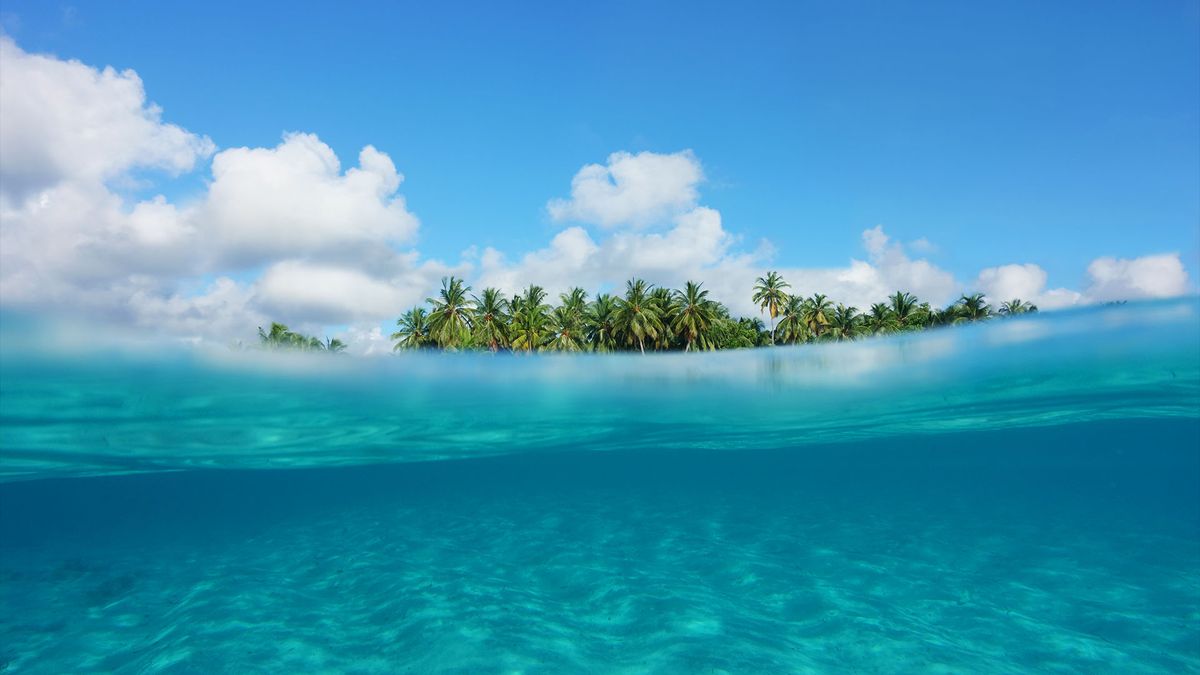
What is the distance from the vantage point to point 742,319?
2724 inches

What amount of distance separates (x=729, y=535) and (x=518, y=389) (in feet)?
23.0

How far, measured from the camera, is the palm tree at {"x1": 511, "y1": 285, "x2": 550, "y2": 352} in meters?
49.0

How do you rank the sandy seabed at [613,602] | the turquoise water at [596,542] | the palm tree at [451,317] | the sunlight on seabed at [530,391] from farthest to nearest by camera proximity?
1. the palm tree at [451,317]
2. the sunlight on seabed at [530,391]
3. the turquoise water at [596,542]
4. the sandy seabed at [613,602]

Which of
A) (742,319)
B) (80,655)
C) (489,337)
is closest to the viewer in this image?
(80,655)

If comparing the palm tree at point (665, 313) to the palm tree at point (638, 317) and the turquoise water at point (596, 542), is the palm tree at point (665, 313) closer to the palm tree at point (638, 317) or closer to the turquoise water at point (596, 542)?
the palm tree at point (638, 317)

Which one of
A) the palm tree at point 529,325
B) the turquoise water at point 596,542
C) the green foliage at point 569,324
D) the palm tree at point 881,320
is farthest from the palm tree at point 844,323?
the turquoise water at point 596,542

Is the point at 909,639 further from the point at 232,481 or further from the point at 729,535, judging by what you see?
the point at 232,481

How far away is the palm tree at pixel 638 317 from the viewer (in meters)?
48.8

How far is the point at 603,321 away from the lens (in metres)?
→ 51.3

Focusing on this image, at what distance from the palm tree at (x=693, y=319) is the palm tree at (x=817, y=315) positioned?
17.3 meters

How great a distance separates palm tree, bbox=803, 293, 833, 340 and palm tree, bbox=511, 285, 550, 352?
95.9 ft

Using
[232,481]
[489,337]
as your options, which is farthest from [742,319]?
[232,481]

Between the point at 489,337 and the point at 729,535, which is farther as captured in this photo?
the point at 489,337

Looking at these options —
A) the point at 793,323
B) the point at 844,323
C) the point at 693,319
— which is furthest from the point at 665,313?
the point at 844,323
